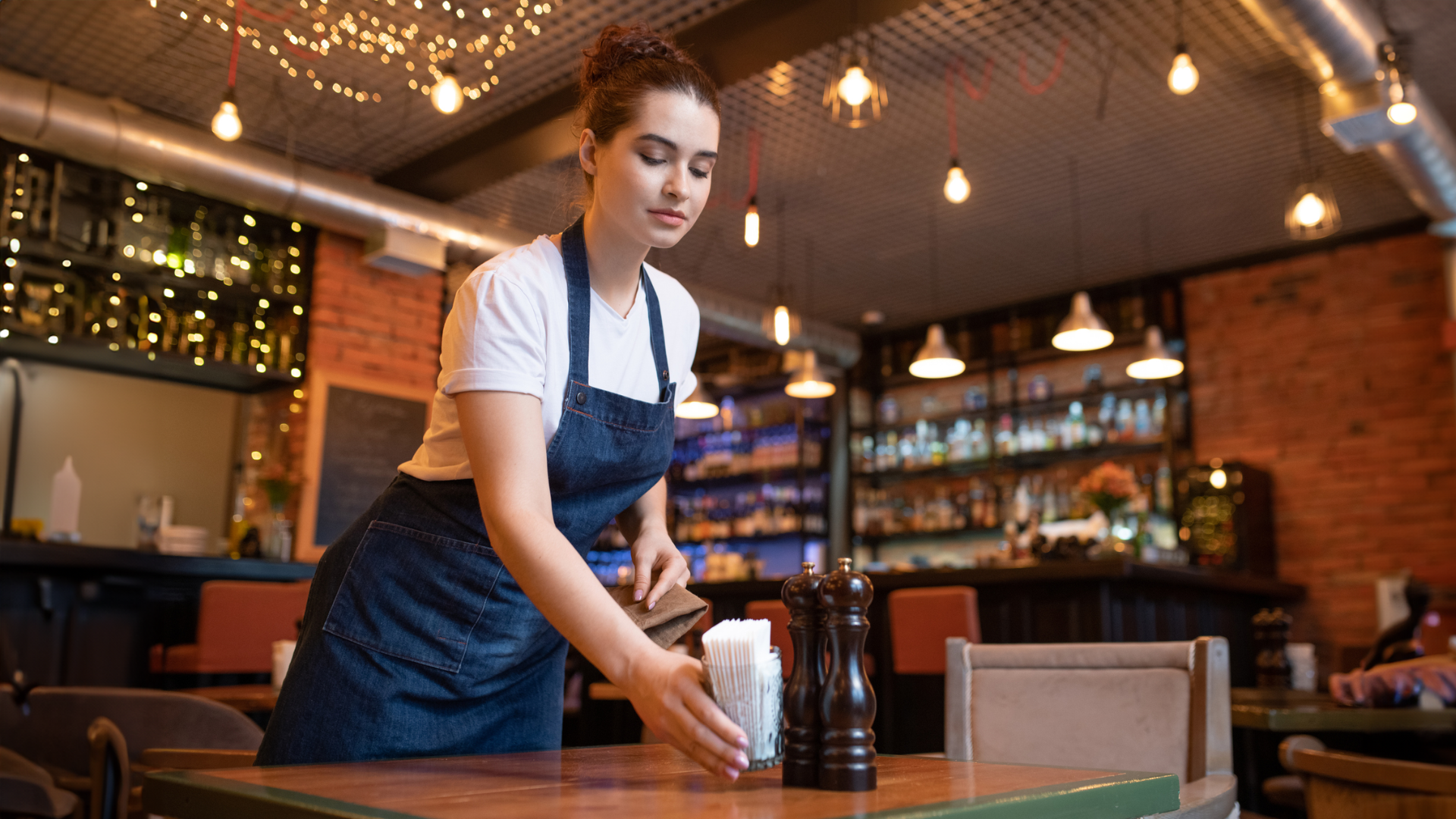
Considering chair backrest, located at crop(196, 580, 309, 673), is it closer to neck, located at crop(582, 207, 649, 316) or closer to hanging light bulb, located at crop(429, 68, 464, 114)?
hanging light bulb, located at crop(429, 68, 464, 114)

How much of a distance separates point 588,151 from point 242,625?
3.32 m

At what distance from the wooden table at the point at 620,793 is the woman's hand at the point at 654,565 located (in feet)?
0.71

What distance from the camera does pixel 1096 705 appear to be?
1710 mm

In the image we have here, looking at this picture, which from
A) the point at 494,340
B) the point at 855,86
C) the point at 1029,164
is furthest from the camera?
the point at 1029,164

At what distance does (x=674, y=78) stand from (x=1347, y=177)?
646 cm

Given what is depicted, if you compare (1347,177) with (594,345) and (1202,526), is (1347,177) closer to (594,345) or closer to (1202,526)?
(1202,526)

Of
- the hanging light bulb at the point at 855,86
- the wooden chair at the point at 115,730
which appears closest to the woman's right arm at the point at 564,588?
the wooden chair at the point at 115,730

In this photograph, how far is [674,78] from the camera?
1300 mm

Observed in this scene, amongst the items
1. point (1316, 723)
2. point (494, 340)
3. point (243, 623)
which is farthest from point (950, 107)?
point (494, 340)

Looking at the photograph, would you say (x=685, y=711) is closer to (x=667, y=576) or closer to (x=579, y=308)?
(x=667, y=576)

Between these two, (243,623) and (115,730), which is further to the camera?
(243,623)

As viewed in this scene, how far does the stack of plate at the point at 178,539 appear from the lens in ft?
18.7

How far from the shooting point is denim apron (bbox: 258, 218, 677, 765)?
1.21 m

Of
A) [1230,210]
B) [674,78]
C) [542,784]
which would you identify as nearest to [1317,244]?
[1230,210]
